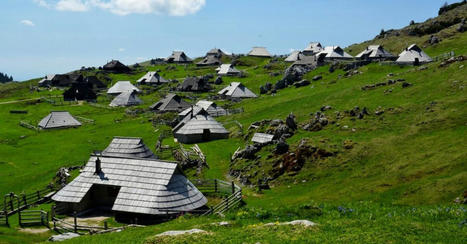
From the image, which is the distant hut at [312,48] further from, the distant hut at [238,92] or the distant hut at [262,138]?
the distant hut at [262,138]

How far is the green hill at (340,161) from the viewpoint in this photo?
69.7ft

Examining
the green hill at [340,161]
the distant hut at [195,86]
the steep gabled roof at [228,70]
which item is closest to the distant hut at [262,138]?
the green hill at [340,161]

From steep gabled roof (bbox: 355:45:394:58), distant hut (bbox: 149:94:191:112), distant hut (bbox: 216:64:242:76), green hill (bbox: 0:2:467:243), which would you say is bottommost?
green hill (bbox: 0:2:467:243)

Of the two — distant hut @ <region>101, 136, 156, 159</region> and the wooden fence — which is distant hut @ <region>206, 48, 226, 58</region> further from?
the wooden fence

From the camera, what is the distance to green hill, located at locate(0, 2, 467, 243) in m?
21.2

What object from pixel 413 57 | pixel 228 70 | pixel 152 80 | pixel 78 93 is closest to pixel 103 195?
pixel 413 57

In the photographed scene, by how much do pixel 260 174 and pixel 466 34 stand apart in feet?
245

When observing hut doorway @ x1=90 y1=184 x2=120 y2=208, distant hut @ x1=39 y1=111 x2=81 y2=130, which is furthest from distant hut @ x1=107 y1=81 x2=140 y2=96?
hut doorway @ x1=90 y1=184 x2=120 y2=208

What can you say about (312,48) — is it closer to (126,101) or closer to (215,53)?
(215,53)

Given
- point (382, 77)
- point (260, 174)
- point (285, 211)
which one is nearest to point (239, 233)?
point (285, 211)

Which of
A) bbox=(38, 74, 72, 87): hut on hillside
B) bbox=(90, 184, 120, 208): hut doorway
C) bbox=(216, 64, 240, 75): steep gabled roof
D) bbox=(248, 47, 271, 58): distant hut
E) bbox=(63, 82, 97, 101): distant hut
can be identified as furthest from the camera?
bbox=(248, 47, 271, 58): distant hut

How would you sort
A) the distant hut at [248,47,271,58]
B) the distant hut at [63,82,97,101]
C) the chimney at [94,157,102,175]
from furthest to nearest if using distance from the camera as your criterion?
the distant hut at [248,47,271,58], the distant hut at [63,82,97,101], the chimney at [94,157,102,175]

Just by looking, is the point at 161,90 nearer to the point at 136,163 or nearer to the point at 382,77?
the point at 382,77

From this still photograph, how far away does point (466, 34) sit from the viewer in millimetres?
93875
